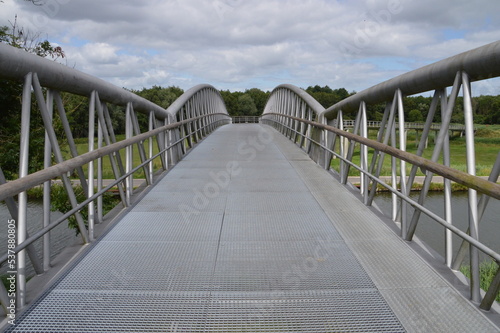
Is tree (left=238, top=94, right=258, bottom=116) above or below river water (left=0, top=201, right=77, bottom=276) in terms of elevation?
above

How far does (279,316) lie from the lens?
294cm

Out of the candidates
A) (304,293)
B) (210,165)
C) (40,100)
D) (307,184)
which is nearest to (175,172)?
(210,165)

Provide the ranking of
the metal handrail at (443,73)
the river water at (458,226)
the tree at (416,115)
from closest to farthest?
1. the metal handrail at (443,73)
2. the river water at (458,226)
3. the tree at (416,115)

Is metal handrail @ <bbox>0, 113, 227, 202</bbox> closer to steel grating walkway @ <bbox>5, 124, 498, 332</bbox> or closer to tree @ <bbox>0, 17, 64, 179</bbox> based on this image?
steel grating walkway @ <bbox>5, 124, 498, 332</bbox>

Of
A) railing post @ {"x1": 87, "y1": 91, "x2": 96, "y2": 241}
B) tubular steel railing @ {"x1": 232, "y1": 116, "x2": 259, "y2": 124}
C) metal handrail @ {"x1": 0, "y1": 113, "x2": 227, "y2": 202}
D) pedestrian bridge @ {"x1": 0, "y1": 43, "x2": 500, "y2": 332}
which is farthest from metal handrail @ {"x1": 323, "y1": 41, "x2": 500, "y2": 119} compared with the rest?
tubular steel railing @ {"x1": 232, "y1": 116, "x2": 259, "y2": 124}

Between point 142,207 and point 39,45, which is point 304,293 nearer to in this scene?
point 142,207

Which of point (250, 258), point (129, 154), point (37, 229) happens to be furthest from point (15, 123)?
point (37, 229)

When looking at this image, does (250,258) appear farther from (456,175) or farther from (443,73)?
(443,73)

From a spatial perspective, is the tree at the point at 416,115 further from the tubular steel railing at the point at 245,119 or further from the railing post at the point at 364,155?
the railing post at the point at 364,155

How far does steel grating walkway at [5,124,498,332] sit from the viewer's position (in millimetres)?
2881

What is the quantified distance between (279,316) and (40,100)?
2.42 meters

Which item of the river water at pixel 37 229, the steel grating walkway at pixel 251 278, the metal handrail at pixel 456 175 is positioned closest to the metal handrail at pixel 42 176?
the steel grating walkway at pixel 251 278

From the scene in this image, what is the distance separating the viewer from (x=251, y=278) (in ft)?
11.7

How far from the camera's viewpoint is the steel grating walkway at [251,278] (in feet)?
9.45
